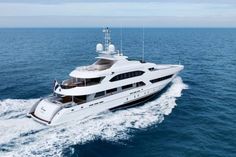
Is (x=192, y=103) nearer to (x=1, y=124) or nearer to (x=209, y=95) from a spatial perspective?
(x=209, y=95)

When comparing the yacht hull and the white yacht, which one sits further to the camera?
the white yacht

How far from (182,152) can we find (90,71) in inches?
513

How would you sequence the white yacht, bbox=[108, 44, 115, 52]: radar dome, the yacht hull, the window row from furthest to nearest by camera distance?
1. bbox=[108, 44, 115, 52]: radar dome
2. the window row
3. the white yacht
4. the yacht hull

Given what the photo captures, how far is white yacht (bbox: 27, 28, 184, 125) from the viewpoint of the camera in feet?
87.2

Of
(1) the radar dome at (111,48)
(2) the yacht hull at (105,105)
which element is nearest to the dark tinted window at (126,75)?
(2) the yacht hull at (105,105)

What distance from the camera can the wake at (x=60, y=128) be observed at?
2163 cm

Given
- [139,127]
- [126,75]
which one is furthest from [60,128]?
[126,75]

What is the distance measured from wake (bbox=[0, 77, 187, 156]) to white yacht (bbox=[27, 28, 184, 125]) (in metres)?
0.86

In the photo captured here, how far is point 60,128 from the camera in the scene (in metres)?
25.3


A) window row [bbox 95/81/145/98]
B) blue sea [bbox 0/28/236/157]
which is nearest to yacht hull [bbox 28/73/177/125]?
window row [bbox 95/81/145/98]

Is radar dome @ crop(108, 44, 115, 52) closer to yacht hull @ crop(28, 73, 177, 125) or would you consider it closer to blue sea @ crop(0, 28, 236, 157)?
yacht hull @ crop(28, 73, 177, 125)

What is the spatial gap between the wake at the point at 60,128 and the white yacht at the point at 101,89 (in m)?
0.86

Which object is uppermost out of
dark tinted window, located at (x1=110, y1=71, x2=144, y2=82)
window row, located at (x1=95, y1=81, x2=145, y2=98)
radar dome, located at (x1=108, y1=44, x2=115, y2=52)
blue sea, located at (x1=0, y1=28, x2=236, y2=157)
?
radar dome, located at (x1=108, y1=44, x2=115, y2=52)

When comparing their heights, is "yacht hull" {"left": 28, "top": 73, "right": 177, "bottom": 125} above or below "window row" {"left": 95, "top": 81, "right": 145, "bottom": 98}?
below
